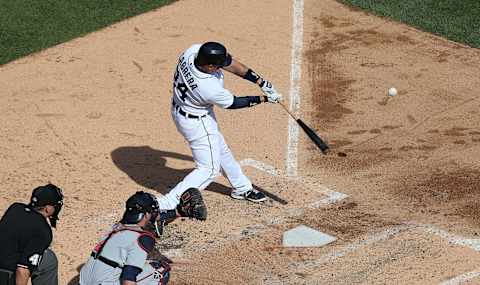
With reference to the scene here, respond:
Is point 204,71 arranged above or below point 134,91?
above

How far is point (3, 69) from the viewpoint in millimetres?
15078

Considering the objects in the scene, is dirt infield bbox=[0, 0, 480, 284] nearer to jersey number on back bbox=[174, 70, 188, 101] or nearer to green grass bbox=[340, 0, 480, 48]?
green grass bbox=[340, 0, 480, 48]

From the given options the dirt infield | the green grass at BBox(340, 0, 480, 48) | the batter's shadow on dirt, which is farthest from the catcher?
the green grass at BBox(340, 0, 480, 48)

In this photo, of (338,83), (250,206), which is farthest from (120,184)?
(338,83)

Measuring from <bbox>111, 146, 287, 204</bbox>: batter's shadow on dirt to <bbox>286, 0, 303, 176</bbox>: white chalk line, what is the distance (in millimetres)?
896

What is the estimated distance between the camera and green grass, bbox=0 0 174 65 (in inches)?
628

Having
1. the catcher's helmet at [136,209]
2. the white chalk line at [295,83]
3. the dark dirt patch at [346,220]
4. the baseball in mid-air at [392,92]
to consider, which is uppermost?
the catcher's helmet at [136,209]

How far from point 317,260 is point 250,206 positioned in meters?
1.53

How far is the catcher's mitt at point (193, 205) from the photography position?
972 centimetres

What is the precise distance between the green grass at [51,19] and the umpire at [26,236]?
8.24m

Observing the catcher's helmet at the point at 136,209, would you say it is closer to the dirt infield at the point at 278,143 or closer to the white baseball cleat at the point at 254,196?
the dirt infield at the point at 278,143

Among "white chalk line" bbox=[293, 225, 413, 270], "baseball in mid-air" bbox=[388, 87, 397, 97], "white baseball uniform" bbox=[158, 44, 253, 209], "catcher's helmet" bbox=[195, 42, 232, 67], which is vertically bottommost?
"baseball in mid-air" bbox=[388, 87, 397, 97]

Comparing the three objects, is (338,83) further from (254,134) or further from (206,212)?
(206,212)

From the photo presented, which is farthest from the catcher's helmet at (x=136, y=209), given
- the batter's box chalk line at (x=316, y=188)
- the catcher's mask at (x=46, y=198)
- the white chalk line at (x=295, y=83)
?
the white chalk line at (x=295, y=83)
